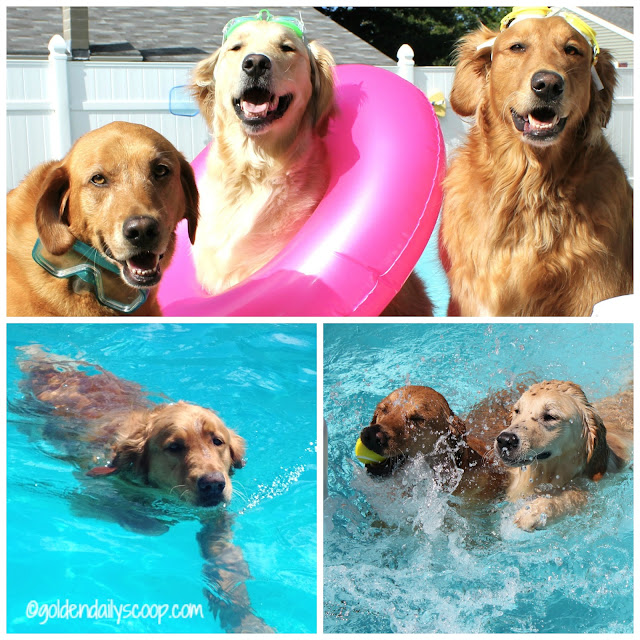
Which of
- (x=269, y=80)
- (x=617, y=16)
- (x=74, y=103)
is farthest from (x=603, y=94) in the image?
(x=617, y=16)

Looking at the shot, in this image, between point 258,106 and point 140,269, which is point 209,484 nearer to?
point 140,269

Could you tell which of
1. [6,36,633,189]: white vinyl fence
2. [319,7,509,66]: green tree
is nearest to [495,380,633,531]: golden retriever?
[6,36,633,189]: white vinyl fence

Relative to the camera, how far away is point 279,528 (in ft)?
10.4

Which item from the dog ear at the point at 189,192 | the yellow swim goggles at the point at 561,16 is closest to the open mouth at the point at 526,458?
the dog ear at the point at 189,192

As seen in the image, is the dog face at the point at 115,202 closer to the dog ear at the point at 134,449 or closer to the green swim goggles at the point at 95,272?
the green swim goggles at the point at 95,272

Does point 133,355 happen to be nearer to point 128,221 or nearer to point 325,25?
point 128,221

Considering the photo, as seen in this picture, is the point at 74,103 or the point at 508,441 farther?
the point at 74,103

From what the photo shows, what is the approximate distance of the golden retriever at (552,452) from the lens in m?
3.08

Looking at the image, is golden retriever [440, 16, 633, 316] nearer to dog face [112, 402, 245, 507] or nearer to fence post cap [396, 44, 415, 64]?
dog face [112, 402, 245, 507]

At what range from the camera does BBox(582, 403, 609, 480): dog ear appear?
120 inches

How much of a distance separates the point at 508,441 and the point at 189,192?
1.62 meters

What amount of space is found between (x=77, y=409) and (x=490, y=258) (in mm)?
1912

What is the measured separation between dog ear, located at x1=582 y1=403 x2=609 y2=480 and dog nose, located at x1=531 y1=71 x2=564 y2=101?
128 cm

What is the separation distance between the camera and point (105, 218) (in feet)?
9.75
